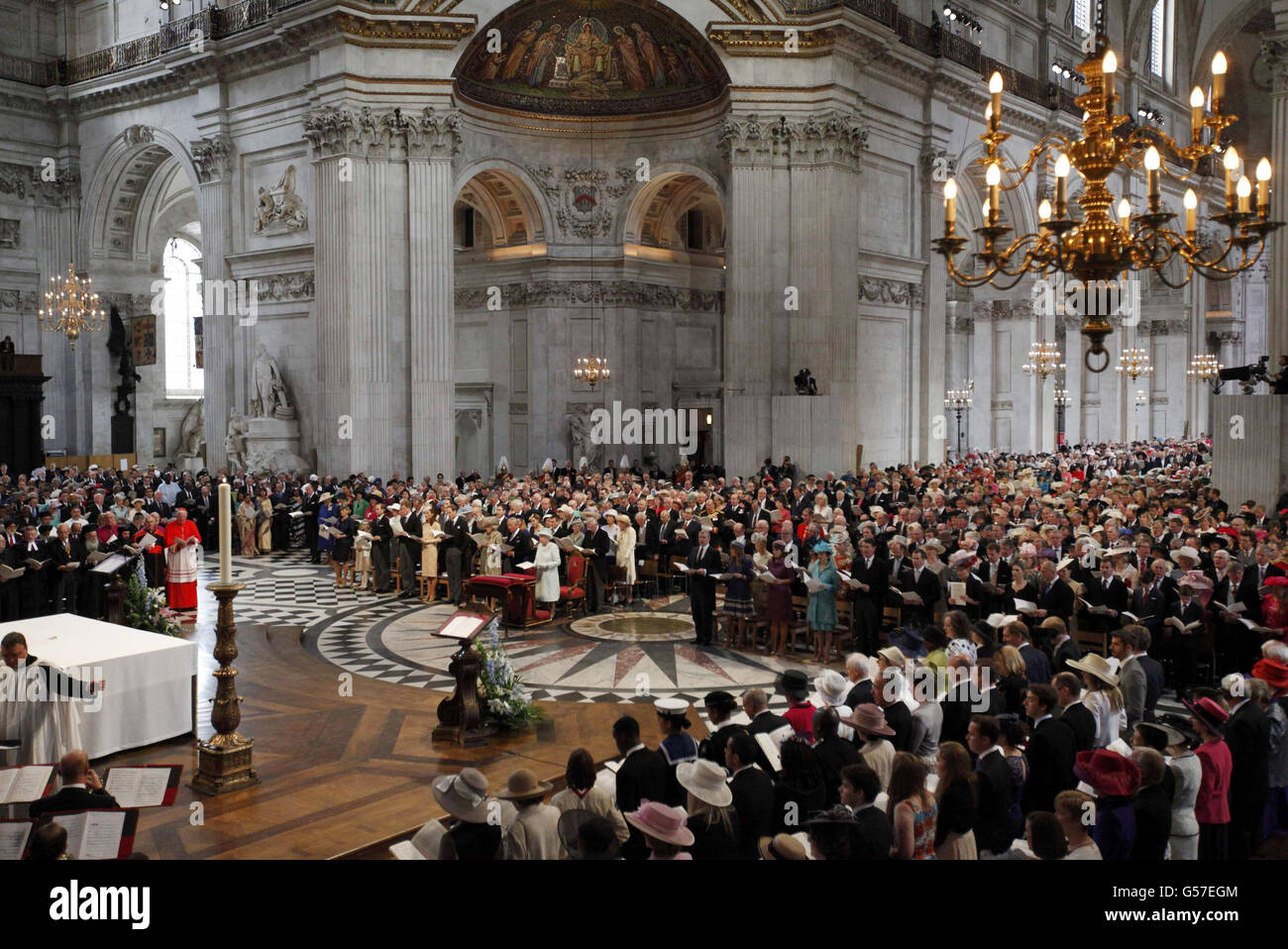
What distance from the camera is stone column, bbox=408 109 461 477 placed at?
1009 inches

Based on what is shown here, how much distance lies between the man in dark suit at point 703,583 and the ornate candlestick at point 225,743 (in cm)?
694

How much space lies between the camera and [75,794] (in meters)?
5.64

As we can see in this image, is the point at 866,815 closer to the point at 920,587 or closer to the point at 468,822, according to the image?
the point at 468,822

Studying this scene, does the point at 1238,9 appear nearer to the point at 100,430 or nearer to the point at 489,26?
the point at 489,26

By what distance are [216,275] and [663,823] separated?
28.1 m

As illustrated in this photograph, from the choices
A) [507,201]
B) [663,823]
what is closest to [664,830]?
[663,823]

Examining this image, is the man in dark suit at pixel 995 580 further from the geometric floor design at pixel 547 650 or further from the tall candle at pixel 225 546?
the tall candle at pixel 225 546

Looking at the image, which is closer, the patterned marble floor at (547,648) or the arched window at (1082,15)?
the patterned marble floor at (547,648)

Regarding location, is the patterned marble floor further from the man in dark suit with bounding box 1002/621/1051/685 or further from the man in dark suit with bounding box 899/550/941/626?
the man in dark suit with bounding box 1002/621/1051/685

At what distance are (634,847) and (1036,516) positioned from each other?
14.3 metres

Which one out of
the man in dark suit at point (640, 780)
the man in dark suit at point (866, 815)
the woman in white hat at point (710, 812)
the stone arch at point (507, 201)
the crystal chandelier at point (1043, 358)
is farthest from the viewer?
the crystal chandelier at point (1043, 358)

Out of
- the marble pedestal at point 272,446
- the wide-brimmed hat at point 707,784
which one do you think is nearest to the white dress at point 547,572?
the wide-brimmed hat at point 707,784

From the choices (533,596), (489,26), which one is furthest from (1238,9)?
(533,596)

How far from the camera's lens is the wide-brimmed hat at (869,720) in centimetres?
654
